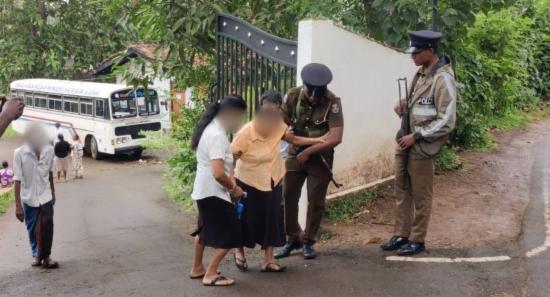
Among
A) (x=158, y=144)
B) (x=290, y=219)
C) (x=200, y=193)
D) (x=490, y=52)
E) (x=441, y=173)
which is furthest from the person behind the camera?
(x=158, y=144)

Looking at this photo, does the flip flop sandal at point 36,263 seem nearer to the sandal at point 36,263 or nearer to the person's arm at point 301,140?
the sandal at point 36,263

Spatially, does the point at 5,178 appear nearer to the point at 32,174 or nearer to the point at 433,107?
the point at 32,174

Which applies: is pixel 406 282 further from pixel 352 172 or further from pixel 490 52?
pixel 490 52

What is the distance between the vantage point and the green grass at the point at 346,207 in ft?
20.6

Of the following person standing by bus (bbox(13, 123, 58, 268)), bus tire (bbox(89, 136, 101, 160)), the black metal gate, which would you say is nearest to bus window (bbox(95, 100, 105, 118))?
bus tire (bbox(89, 136, 101, 160))

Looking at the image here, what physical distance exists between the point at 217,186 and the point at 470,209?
3.12 m

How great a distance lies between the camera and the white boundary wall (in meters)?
5.73

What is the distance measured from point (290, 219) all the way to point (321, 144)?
80 centimetres

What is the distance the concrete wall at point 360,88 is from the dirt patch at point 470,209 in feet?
1.44

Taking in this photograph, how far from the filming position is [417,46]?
4.86 m

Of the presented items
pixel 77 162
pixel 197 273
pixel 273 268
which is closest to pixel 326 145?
pixel 273 268

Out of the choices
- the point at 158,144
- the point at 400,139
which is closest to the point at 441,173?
the point at 400,139

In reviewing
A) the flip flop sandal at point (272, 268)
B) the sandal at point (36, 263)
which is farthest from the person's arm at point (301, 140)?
the sandal at point (36, 263)

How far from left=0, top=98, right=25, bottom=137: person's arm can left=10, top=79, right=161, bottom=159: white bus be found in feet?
52.9
